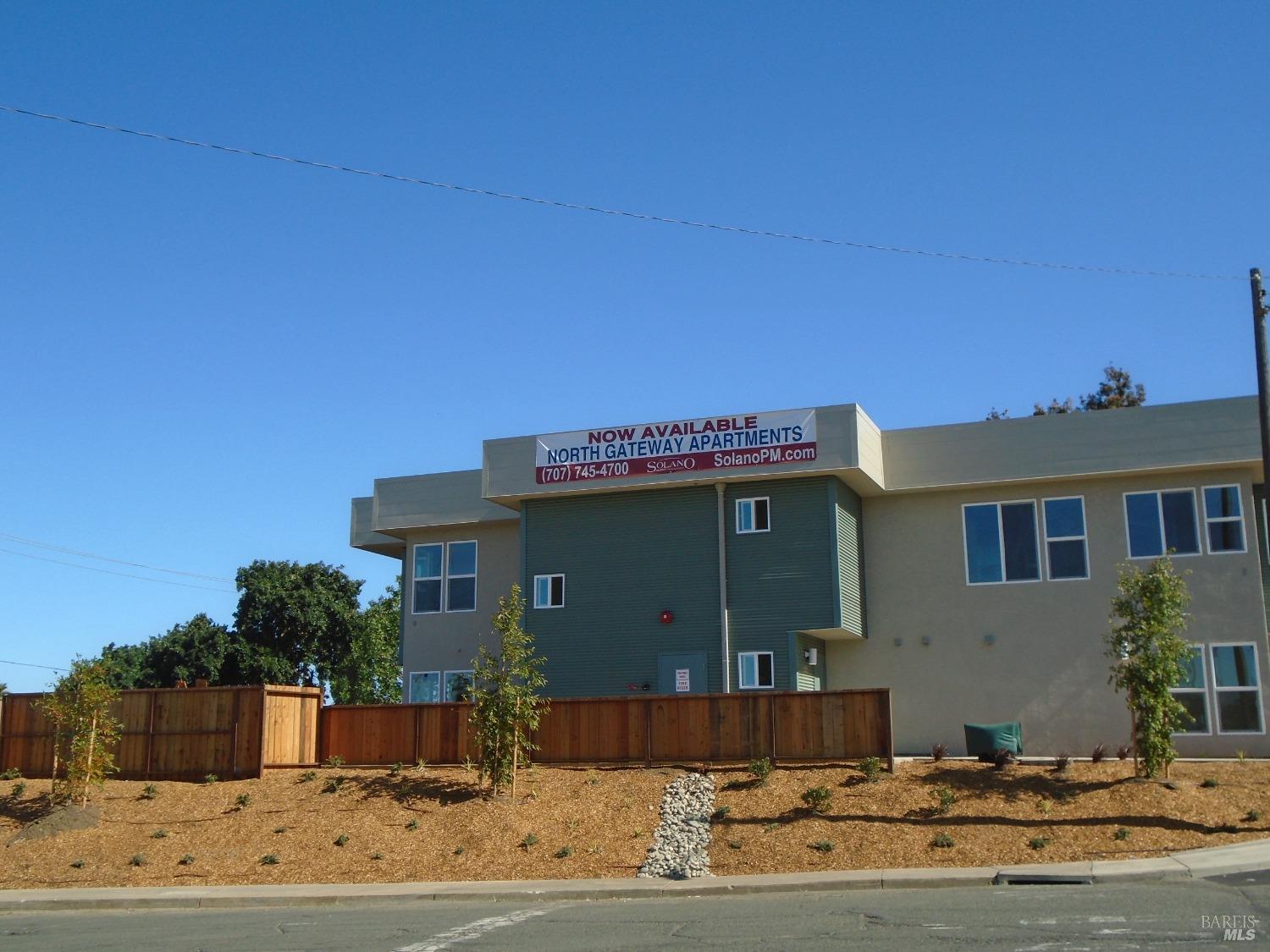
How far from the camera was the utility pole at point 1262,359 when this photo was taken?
60.5 ft

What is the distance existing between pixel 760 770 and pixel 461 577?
12756 millimetres

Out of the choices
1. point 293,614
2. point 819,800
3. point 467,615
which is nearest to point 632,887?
point 819,800

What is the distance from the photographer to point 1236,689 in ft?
84.1

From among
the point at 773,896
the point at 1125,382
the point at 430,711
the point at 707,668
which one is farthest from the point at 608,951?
the point at 1125,382

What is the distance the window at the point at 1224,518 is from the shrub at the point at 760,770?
1108 centimetres

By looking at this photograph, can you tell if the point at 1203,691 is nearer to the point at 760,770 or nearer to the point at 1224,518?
the point at 1224,518

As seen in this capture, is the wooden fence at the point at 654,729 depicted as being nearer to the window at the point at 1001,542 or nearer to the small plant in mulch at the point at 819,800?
the small plant in mulch at the point at 819,800

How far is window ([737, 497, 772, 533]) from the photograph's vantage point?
2784 cm

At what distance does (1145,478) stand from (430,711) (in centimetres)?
1569

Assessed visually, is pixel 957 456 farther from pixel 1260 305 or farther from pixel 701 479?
pixel 1260 305

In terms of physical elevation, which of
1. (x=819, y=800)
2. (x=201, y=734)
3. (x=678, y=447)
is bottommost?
(x=819, y=800)

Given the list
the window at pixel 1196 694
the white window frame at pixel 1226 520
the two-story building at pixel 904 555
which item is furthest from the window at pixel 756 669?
the white window frame at pixel 1226 520

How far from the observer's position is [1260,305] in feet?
61.5

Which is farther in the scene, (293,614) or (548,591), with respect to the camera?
(293,614)
